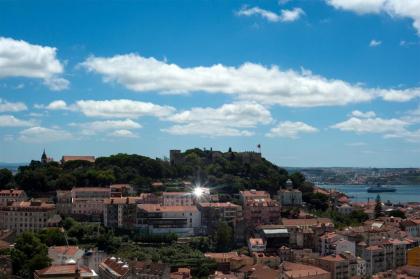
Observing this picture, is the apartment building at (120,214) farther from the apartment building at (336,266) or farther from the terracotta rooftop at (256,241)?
the apartment building at (336,266)

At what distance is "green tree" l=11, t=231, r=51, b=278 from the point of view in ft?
110

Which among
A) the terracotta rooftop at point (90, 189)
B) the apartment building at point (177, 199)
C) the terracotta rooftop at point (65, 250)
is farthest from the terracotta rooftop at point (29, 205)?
the terracotta rooftop at point (65, 250)

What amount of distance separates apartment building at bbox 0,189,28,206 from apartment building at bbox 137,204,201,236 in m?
10.1

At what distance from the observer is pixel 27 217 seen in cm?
4522

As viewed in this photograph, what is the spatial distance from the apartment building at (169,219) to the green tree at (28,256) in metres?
10.8

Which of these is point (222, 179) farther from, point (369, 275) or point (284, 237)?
point (369, 275)

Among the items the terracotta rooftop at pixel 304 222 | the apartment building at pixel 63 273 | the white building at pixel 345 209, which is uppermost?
the white building at pixel 345 209

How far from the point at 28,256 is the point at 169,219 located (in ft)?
42.5

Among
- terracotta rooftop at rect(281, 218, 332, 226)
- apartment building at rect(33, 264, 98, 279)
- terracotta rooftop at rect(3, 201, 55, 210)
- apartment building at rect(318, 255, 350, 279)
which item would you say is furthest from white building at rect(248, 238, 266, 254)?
terracotta rooftop at rect(3, 201, 55, 210)

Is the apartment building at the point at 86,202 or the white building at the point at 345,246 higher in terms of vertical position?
the apartment building at the point at 86,202

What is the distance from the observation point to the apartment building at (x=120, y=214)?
45875mm

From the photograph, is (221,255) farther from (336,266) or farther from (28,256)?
(28,256)

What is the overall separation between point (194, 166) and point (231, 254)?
24.8 meters

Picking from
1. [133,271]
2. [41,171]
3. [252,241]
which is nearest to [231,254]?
[252,241]
